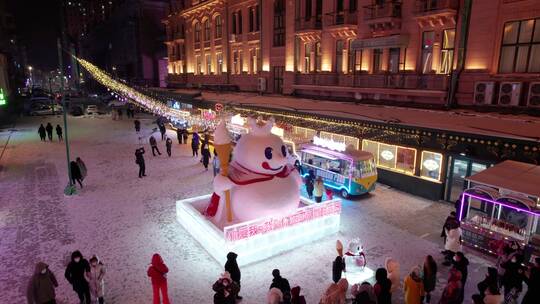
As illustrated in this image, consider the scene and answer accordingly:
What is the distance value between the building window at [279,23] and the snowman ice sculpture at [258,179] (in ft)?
55.7

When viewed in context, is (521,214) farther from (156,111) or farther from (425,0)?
(156,111)

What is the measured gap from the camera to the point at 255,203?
10.2m

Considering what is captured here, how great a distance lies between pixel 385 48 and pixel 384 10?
5.84 feet

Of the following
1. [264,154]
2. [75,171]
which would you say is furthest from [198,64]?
[264,154]

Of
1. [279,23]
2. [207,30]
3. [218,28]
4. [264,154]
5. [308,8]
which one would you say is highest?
[207,30]

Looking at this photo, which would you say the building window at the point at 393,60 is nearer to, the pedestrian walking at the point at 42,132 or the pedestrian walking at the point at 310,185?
the pedestrian walking at the point at 310,185

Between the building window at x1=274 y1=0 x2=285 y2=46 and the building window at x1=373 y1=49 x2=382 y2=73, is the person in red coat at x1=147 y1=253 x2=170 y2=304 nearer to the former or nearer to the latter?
the building window at x1=373 y1=49 x2=382 y2=73

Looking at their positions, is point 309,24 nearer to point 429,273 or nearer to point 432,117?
point 432,117

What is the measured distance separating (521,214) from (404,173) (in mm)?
5554

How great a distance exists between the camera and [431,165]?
49.2 feet

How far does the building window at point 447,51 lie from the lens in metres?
15.3

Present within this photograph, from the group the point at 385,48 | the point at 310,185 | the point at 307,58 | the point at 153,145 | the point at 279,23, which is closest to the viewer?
the point at 310,185

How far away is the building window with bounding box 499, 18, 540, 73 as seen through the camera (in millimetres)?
12953

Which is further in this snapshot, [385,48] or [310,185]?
[385,48]
